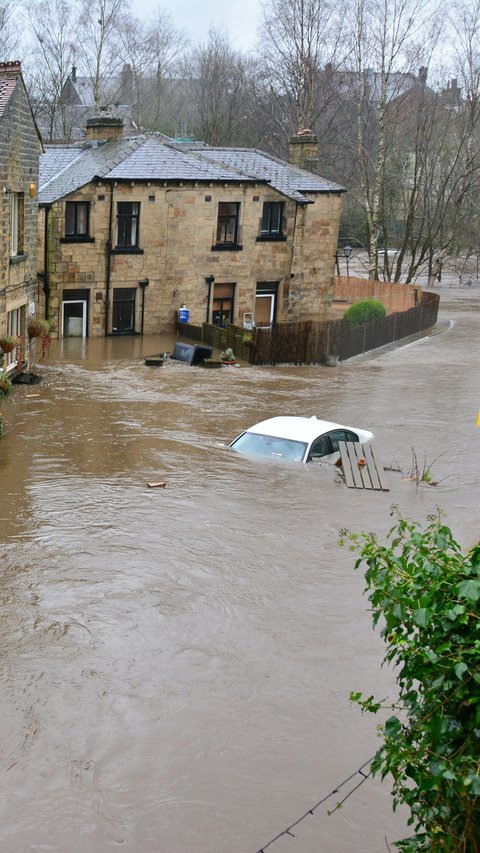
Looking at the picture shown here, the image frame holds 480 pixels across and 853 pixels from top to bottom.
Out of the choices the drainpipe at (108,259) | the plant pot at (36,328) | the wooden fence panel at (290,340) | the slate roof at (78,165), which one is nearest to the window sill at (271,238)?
the wooden fence panel at (290,340)

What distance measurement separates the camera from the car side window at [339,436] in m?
18.6

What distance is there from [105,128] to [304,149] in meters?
9.02

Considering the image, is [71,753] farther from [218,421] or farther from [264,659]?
[218,421]

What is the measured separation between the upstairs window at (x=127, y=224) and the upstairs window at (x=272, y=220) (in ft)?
16.4

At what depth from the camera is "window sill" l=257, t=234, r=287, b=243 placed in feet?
120

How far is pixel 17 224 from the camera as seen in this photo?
25.4 meters

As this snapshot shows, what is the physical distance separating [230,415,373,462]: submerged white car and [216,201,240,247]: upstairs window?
18123 mm

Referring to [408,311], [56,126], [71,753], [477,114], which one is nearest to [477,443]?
[71,753]

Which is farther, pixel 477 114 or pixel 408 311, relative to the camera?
pixel 477 114

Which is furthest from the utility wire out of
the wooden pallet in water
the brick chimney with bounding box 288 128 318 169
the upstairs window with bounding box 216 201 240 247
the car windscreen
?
the brick chimney with bounding box 288 128 318 169

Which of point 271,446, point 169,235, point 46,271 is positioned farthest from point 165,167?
point 271,446

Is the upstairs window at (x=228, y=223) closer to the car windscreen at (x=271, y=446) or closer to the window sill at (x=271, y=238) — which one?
the window sill at (x=271, y=238)

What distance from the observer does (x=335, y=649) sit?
11828mm

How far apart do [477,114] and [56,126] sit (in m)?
29.8
